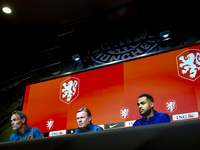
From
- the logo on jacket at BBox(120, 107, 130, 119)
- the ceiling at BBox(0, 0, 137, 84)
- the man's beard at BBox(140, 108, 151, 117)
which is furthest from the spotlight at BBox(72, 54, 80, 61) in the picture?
the man's beard at BBox(140, 108, 151, 117)

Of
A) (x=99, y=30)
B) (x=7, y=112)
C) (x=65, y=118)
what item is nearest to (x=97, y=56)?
(x=99, y=30)

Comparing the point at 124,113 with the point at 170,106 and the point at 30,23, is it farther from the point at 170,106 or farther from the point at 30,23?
the point at 30,23

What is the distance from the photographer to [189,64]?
2807 millimetres

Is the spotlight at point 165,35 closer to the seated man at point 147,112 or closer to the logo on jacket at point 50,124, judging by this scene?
the seated man at point 147,112

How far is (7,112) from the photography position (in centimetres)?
397

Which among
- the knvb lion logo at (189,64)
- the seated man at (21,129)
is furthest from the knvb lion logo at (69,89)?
the knvb lion logo at (189,64)

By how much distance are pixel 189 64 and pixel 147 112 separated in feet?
2.60

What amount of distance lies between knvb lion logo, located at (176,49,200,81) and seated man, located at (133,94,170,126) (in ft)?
1.64

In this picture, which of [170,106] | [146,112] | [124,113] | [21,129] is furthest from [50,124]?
[170,106]

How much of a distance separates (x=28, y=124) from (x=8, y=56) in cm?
159

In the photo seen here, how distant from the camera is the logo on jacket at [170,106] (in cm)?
260

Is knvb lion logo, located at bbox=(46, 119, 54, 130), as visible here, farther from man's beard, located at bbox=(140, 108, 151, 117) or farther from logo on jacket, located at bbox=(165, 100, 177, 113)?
logo on jacket, located at bbox=(165, 100, 177, 113)

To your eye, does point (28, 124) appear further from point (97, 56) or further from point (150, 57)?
point (150, 57)

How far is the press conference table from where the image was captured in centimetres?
63
